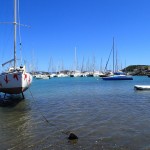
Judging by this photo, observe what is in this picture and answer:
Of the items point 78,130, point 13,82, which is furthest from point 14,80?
point 78,130

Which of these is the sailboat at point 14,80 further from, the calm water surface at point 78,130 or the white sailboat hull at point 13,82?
the calm water surface at point 78,130

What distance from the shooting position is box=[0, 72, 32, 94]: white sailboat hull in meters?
29.3

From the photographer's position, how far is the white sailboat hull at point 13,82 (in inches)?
1154

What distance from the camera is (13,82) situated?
29.7m

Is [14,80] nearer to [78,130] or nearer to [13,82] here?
[13,82]

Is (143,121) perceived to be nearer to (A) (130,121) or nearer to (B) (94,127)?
(A) (130,121)

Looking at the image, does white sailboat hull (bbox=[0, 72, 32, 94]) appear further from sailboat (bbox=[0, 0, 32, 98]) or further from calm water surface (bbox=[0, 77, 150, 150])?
calm water surface (bbox=[0, 77, 150, 150])

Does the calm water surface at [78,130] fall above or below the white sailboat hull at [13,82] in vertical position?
below

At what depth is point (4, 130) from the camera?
620 inches

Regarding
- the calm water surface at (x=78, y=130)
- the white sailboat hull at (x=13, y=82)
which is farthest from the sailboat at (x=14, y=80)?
the calm water surface at (x=78, y=130)

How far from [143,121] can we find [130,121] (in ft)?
2.50

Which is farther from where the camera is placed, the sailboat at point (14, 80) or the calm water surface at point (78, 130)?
the sailboat at point (14, 80)

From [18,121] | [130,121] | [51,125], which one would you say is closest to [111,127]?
[130,121]

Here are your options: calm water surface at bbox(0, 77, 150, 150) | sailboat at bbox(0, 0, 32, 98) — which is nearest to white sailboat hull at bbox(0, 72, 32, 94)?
sailboat at bbox(0, 0, 32, 98)
